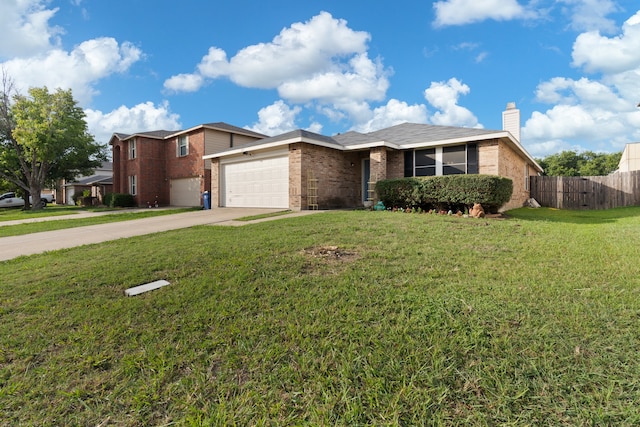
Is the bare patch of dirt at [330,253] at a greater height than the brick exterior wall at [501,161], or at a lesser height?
lesser

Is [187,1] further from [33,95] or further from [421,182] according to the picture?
[33,95]

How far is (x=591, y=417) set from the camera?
5.70 feet

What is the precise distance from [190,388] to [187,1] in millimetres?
11841

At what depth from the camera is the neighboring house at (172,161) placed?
19.1m

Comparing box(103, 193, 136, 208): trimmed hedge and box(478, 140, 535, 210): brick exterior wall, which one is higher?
box(478, 140, 535, 210): brick exterior wall

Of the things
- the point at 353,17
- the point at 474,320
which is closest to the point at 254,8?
the point at 353,17

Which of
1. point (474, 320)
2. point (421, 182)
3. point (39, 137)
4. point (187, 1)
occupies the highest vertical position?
point (187, 1)

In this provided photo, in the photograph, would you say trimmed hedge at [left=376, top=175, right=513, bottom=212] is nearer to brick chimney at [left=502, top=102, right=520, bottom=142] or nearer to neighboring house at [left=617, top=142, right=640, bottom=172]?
brick chimney at [left=502, top=102, right=520, bottom=142]

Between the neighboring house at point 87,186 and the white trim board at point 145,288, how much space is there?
106 ft

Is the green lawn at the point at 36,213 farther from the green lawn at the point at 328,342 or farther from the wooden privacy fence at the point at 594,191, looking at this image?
the wooden privacy fence at the point at 594,191

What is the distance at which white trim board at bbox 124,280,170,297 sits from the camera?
3.63 meters

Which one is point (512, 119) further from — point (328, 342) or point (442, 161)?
point (328, 342)

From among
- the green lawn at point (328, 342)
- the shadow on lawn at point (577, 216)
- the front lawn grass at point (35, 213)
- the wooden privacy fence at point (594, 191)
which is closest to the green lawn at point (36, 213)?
the front lawn grass at point (35, 213)

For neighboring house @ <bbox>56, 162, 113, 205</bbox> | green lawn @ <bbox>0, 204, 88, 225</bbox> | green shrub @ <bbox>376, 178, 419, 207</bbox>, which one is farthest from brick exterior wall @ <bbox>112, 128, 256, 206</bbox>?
green shrub @ <bbox>376, 178, 419, 207</bbox>
